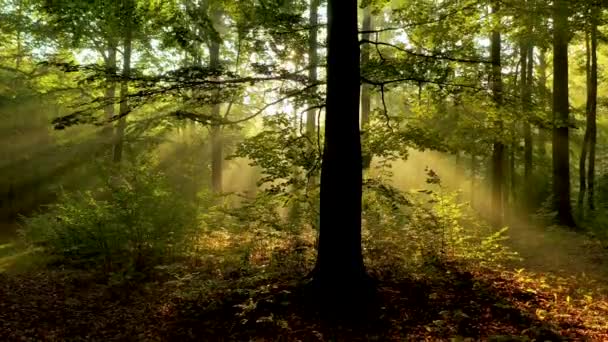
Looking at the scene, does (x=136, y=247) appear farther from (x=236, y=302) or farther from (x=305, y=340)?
(x=305, y=340)

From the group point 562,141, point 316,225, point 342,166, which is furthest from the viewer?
point 562,141

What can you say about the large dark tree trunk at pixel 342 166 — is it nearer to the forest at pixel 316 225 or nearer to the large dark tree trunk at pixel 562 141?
the forest at pixel 316 225

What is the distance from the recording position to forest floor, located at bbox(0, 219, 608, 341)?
247 inches

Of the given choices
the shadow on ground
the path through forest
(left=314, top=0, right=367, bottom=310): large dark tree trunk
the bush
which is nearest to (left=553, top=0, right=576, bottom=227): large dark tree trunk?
the path through forest

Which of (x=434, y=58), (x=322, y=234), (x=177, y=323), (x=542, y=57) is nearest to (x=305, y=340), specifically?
(x=322, y=234)

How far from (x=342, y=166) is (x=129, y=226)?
5498 millimetres

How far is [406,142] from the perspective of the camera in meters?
8.90

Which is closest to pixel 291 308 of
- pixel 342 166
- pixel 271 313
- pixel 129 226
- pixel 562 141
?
pixel 271 313

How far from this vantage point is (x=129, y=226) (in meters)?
10.2

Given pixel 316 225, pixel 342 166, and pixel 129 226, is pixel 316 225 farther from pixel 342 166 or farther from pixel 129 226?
pixel 129 226

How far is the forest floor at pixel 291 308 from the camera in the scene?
247 inches

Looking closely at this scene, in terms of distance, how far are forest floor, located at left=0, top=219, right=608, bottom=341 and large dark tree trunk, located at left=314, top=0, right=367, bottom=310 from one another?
59 cm

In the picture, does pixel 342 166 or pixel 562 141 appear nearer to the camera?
pixel 342 166

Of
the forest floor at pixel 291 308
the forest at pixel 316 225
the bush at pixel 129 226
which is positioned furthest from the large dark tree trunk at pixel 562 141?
the bush at pixel 129 226
